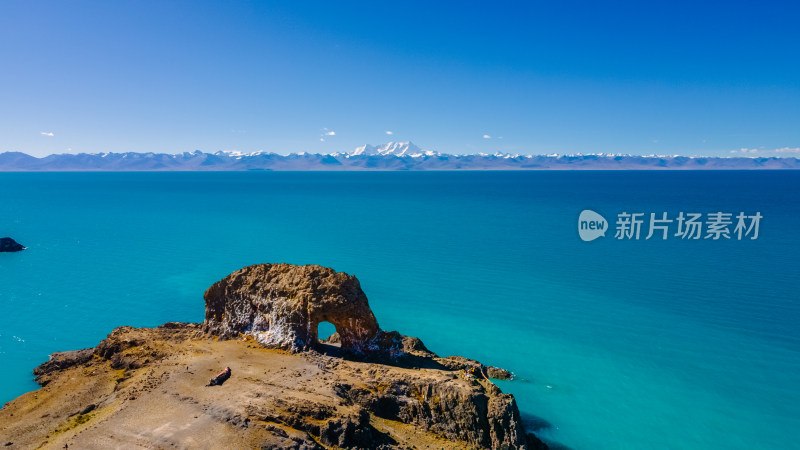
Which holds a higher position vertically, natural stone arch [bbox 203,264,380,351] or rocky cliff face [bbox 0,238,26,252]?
natural stone arch [bbox 203,264,380,351]

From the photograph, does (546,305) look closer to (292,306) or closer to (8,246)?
(292,306)

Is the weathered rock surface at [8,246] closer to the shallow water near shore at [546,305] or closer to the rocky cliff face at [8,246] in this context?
the rocky cliff face at [8,246]

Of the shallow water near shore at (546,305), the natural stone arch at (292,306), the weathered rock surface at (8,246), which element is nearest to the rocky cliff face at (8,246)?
the weathered rock surface at (8,246)

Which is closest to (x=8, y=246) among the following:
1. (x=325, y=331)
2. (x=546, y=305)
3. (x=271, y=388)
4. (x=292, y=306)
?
(x=325, y=331)

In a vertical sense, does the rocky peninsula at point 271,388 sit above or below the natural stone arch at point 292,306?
below

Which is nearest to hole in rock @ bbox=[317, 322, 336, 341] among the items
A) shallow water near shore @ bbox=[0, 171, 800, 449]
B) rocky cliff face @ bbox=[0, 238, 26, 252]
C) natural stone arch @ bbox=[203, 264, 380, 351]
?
shallow water near shore @ bbox=[0, 171, 800, 449]

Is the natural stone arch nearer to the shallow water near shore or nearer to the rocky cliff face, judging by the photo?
the shallow water near shore
